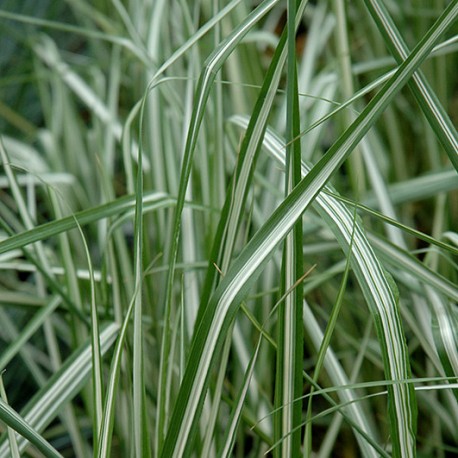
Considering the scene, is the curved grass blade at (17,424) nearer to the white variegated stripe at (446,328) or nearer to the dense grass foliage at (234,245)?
the dense grass foliage at (234,245)

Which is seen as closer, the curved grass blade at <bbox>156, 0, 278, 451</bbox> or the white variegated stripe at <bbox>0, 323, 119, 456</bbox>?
the curved grass blade at <bbox>156, 0, 278, 451</bbox>

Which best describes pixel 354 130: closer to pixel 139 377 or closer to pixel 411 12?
pixel 139 377

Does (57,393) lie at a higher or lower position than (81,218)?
lower

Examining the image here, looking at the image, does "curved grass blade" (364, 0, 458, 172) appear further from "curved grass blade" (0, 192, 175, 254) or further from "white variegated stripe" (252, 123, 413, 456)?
"curved grass blade" (0, 192, 175, 254)

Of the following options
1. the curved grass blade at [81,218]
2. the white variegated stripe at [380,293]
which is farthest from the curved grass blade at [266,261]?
the curved grass blade at [81,218]

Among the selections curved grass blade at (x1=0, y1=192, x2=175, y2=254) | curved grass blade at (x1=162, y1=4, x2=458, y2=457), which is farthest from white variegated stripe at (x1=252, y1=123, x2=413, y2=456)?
curved grass blade at (x1=0, y1=192, x2=175, y2=254)

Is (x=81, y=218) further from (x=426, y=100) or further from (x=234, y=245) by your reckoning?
(x=426, y=100)

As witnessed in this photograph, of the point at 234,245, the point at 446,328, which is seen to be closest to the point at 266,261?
the point at 234,245

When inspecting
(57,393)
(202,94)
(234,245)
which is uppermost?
(202,94)

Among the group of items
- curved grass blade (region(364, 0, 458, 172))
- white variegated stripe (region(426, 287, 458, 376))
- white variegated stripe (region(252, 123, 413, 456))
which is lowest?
white variegated stripe (region(426, 287, 458, 376))
